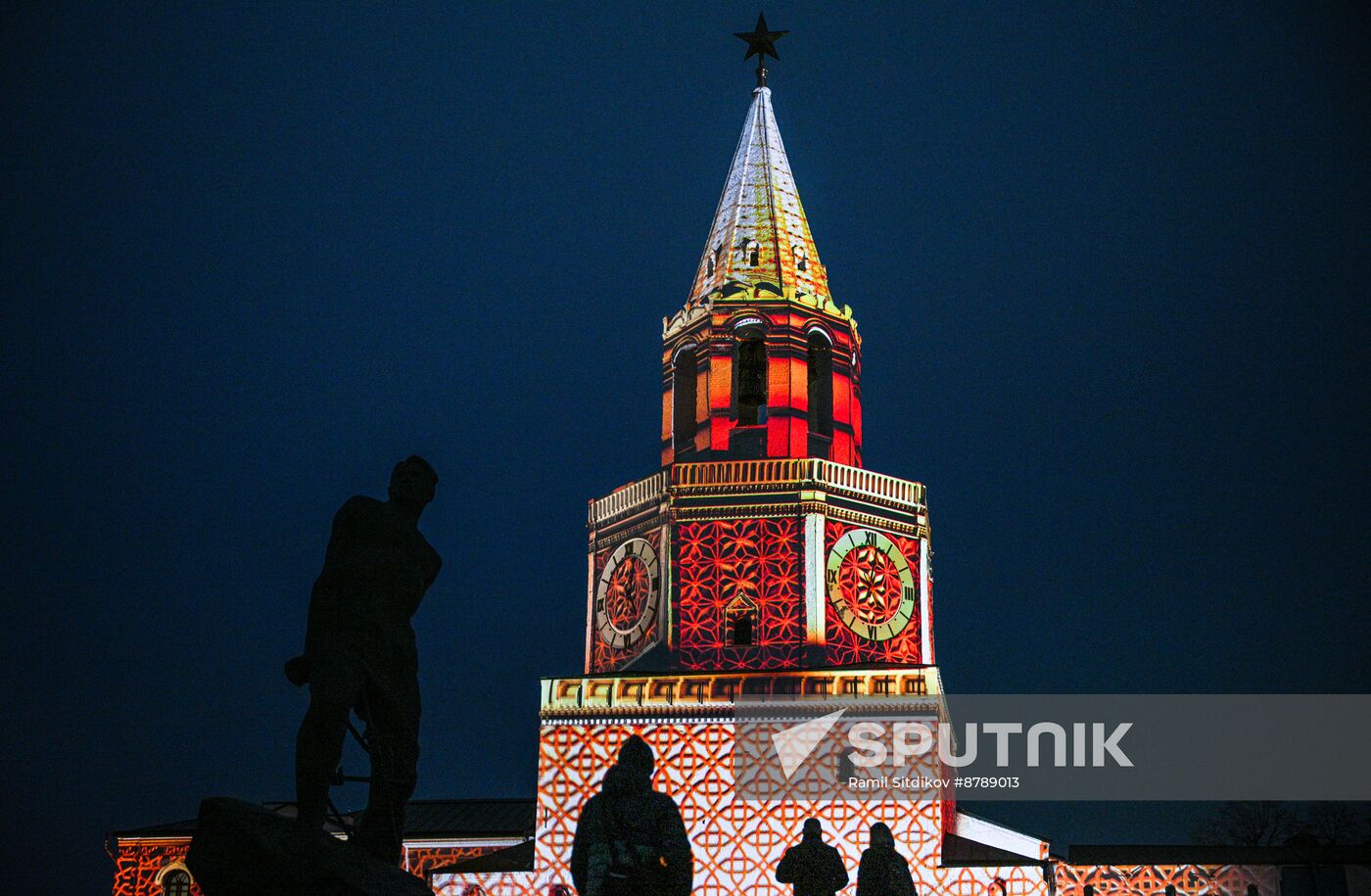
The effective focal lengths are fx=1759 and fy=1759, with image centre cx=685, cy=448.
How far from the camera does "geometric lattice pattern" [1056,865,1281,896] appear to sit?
102ft

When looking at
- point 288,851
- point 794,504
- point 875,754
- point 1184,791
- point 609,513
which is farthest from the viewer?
point 1184,791

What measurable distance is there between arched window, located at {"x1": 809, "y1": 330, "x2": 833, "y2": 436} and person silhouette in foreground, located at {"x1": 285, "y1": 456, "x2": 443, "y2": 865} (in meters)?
23.2

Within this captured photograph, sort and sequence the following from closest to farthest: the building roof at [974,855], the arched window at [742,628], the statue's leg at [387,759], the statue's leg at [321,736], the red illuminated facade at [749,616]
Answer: the statue's leg at [321,736], the statue's leg at [387,759], the building roof at [974,855], the red illuminated facade at [749,616], the arched window at [742,628]

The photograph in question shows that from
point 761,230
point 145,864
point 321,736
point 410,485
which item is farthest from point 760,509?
point 321,736

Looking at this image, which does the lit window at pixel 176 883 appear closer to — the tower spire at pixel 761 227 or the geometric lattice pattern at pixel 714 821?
the geometric lattice pattern at pixel 714 821

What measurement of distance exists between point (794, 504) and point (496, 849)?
360 inches

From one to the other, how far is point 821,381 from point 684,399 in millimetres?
2852

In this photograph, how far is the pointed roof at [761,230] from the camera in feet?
120

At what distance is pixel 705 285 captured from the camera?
3728 cm

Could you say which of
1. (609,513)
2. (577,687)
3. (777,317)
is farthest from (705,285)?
(577,687)

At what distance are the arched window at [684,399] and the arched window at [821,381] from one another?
7.91ft

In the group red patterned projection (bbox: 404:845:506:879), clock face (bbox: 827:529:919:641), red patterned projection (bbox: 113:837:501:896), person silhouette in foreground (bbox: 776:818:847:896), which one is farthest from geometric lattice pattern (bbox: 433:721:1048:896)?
red patterned projection (bbox: 113:837:501:896)

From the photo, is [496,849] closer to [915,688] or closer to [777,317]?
[915,688]

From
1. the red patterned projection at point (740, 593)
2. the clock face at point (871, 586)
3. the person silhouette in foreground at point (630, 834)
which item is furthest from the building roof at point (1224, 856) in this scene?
the person silhouette in foreground at point (630, 834)
